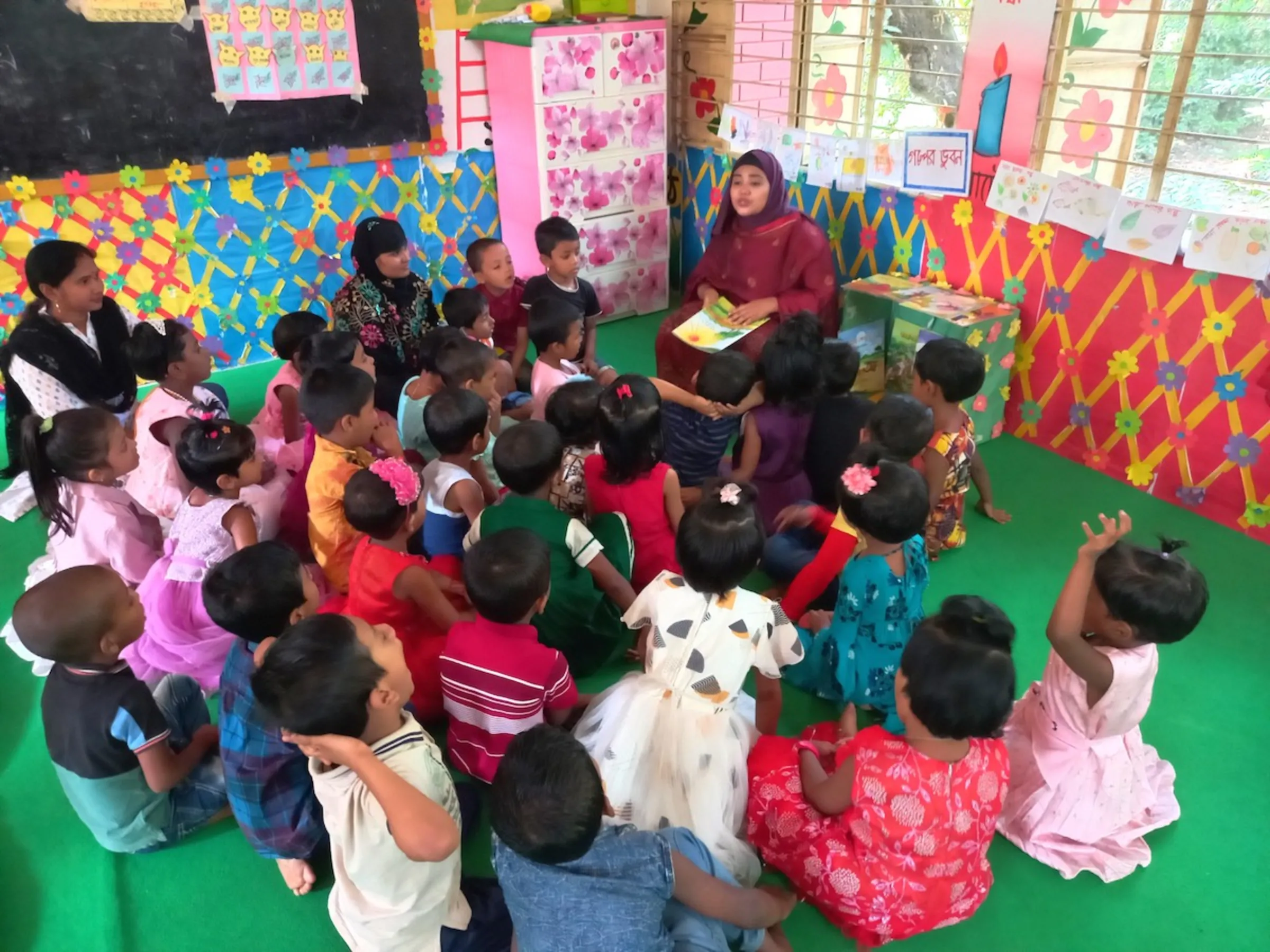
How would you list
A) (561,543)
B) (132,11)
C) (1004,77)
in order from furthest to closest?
(132,11) → (1004,77) → (561,543)

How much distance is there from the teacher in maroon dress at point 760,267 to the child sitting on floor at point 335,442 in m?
1.72

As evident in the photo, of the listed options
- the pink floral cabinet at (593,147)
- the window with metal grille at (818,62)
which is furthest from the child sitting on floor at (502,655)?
the pink floral cabinet at (593,147)

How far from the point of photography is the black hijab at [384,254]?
3693mm

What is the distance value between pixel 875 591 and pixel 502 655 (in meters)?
0.95

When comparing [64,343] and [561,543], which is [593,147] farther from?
[561,543]

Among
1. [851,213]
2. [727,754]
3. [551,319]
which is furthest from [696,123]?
[727,754]

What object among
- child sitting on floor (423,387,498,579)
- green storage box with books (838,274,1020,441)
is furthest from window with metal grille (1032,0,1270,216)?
child sitting on floor (423,387,498,579)

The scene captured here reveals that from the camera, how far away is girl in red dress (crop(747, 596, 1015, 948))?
154cm

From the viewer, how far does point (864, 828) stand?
5.67 feet

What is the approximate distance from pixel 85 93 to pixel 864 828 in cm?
432

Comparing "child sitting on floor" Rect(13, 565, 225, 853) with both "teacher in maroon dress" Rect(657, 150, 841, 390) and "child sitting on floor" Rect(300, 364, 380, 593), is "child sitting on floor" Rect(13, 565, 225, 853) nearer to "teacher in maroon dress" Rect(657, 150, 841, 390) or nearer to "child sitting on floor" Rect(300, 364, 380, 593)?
"child sitting on floor" Rect(300, 364, 380, 593)

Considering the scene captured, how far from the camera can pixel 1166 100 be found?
3500 mm

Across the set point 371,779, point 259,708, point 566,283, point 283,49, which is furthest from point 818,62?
point 371,779

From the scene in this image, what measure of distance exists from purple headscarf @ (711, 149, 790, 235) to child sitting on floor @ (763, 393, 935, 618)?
149cm
